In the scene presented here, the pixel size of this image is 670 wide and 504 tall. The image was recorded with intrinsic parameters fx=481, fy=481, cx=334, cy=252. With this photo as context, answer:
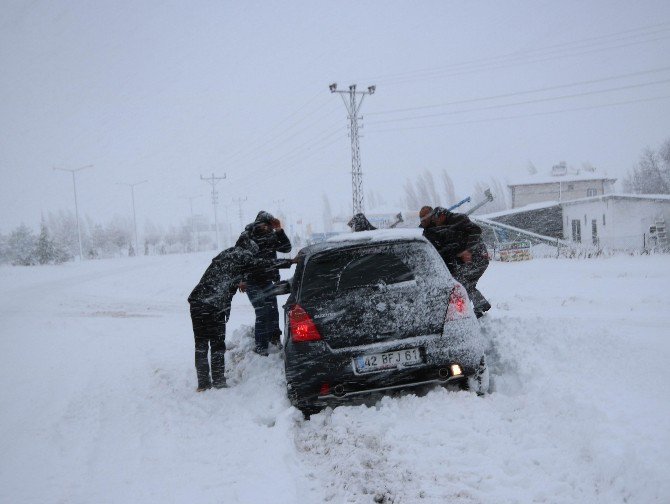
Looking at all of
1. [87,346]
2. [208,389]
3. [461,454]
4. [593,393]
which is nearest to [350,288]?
[461,454]

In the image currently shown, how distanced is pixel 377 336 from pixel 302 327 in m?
0.67

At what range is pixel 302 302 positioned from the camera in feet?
14.5

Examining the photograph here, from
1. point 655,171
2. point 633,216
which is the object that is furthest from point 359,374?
point 655,171

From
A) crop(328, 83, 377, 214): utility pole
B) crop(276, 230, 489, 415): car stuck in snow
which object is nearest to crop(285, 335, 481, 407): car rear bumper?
crop(276, 230, 489, 415): car stuck in snow

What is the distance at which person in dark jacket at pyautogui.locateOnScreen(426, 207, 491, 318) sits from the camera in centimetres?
710

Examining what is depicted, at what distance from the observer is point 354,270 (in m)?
4.57

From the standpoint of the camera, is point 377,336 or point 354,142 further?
point 354,142

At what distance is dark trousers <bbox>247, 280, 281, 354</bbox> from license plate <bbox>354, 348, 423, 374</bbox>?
290cm

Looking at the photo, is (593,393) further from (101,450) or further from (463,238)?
(101,450)

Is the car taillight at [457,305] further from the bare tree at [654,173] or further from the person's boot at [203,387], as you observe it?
the bare tree at [654,173]

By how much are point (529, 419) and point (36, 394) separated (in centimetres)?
607

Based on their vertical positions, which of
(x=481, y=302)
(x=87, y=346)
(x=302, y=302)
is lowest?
(x=87, y=346)

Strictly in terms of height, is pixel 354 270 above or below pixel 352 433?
above

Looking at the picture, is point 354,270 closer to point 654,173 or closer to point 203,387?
point 203,387
